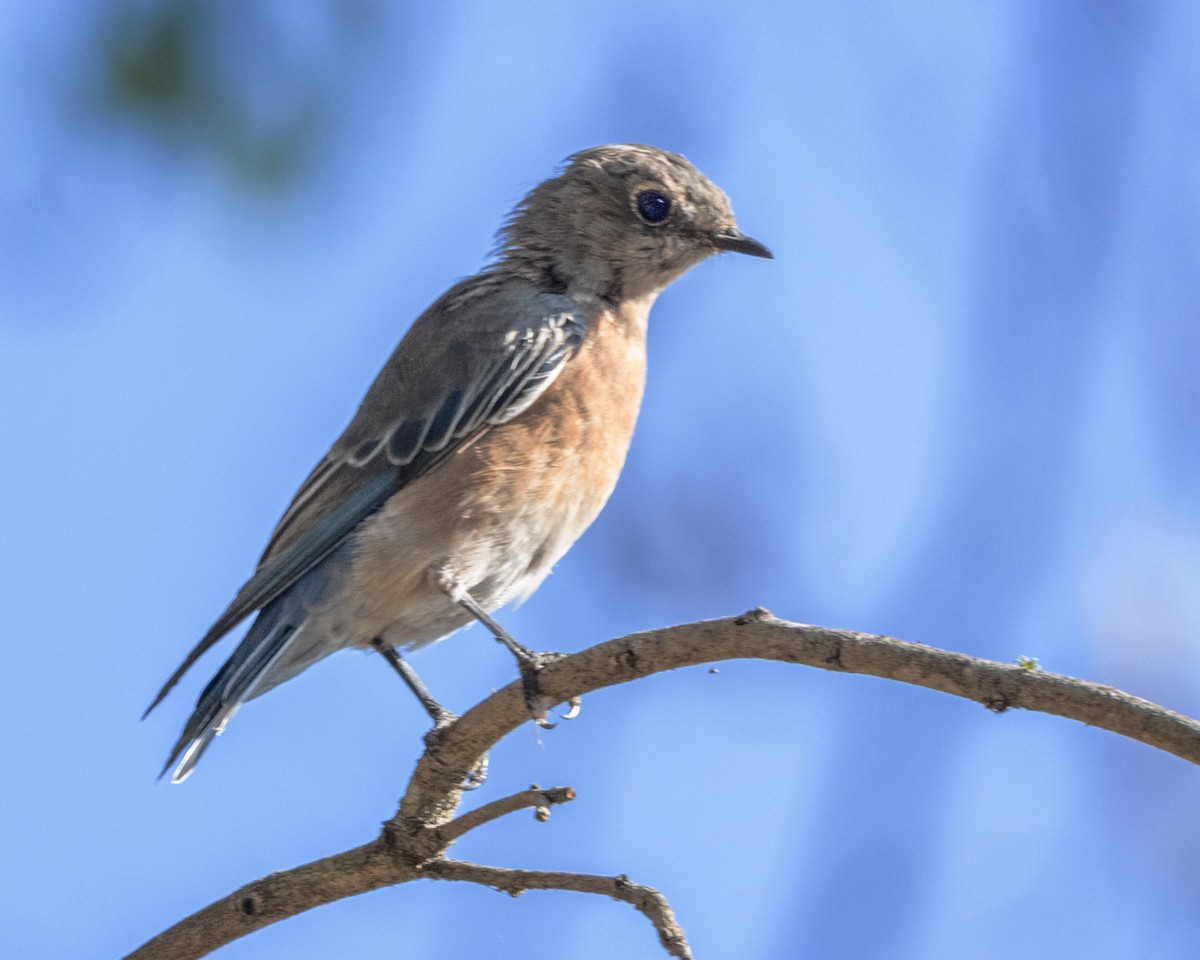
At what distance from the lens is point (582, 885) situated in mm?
3701

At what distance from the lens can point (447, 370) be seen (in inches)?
234

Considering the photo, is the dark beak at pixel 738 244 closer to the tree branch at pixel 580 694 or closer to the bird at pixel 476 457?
the bird at pixel 476 457

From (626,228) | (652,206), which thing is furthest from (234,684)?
(652,206)

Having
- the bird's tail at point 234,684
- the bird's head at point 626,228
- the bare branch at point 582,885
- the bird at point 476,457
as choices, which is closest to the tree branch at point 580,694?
the bare branch at point 582,885

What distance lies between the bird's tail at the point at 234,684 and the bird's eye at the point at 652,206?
94.9 inches

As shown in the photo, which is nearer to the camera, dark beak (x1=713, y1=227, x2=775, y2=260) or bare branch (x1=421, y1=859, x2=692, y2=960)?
bare branch (x1=421, y1=859, x2=692, y2=960)

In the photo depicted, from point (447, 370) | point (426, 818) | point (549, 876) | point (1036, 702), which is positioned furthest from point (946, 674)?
point (447, 370)

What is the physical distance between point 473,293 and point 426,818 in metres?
2.84

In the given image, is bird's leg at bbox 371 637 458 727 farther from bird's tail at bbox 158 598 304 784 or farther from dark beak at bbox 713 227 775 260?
dark beak at bbox 713 227 775 260

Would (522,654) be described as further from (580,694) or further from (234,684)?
(234,684)

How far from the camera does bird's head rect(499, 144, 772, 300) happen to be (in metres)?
6.41

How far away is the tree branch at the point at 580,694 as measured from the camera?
3.21 m

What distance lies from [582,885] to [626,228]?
3.50 m

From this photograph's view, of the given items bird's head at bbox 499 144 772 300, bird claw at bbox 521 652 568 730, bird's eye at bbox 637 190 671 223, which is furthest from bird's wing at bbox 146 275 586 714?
bird claw at bbox 521 652 568 730
